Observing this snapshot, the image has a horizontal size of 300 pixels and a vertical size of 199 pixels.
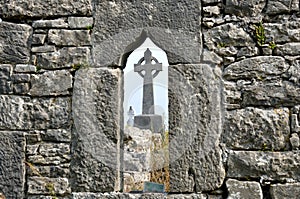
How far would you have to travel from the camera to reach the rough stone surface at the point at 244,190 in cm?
327

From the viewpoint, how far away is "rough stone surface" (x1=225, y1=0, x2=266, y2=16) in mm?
3500

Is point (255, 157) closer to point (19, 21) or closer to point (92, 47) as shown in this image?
point (92, 47)

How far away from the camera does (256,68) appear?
3.41 metres

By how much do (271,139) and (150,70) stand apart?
620 centimetres

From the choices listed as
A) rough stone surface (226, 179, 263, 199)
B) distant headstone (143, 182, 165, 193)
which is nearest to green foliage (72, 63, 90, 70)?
distant headstone (143, 182, 165, 193)

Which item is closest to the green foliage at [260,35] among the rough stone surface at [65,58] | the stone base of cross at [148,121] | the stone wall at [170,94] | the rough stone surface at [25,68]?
the stone wall at [170,94]

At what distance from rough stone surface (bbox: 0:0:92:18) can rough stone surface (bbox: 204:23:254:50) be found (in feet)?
3.49

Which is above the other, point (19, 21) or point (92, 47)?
point (19, 21)

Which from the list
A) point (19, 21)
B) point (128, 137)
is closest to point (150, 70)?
point (128, 137)

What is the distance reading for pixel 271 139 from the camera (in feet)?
10.9

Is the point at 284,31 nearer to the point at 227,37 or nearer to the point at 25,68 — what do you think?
the point at 227,37

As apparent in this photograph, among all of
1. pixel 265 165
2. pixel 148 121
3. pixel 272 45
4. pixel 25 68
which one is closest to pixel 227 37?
pixel 272 45

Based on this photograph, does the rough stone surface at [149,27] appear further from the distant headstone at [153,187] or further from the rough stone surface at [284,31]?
the distant headstone at [153,187]

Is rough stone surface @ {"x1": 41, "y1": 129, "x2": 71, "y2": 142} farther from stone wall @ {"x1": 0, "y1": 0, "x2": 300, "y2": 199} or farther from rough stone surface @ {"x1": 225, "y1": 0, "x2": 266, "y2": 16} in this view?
rough stone surface @ {"x1": 225, "y1": 0, "x2": 266, "y2": 16}
